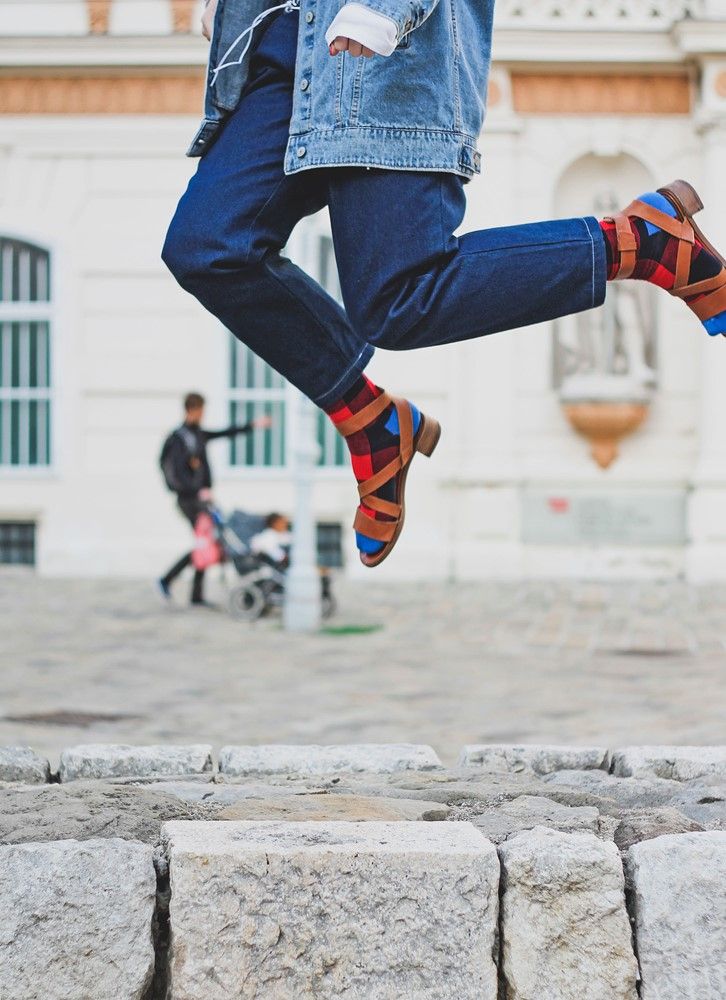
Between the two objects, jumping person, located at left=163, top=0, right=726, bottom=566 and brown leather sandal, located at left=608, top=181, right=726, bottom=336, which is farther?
brown leather sandal, located at left=608, top=181, right=726, bottom=336

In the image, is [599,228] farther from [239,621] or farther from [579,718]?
[239,621]

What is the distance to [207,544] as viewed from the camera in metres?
12.3

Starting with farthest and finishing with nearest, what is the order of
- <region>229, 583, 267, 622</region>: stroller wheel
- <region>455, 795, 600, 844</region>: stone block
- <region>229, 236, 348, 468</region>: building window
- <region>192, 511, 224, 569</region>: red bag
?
<region>229, 236, 348, 468</region>: building window → <region>192, 511, 224, 569</region>: red bag → <region>229, 583, 267, 622</region>: stroller wheel → <region>455, 795, 600, 844</region>: stone block

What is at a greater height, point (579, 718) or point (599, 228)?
point (599, 228)

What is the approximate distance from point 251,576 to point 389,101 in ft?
29.9

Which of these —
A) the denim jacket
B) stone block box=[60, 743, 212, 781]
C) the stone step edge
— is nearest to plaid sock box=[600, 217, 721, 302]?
the denim jacket

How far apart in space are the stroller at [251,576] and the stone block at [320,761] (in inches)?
303

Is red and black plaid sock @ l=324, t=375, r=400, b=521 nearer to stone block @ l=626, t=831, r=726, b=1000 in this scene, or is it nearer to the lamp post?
stone block @ l=626, t=831, r=726, b=1000

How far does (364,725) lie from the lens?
23.1 ft

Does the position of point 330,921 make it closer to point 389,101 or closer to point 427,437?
point 427,437

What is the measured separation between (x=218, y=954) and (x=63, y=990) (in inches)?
11.3

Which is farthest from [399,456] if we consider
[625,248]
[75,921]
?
[75,921]

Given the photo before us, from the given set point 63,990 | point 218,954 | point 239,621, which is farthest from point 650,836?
point 239,621

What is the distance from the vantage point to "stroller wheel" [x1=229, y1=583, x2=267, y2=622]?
11.8 m
